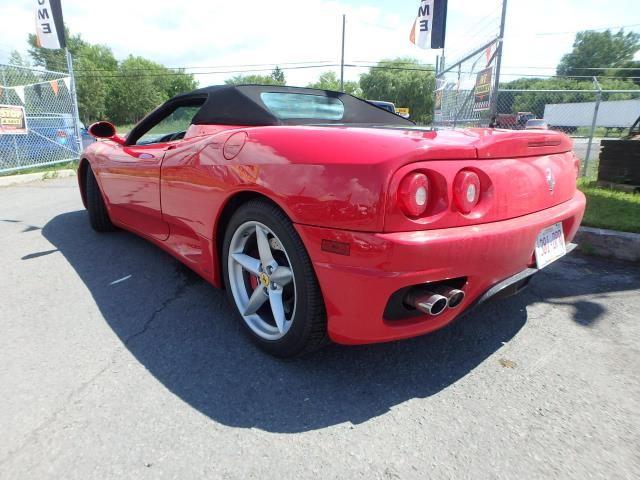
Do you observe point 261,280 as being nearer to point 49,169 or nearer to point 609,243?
point 609,243

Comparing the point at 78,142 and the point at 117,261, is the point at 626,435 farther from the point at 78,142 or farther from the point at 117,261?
the point at 78,142

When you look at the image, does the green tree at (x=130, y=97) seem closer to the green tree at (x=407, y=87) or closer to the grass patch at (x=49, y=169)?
the green tree at (x=407, y=87)

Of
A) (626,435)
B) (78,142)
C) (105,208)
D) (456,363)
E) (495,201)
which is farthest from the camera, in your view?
(78,142)

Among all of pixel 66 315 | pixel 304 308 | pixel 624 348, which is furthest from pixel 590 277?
pixel 66 315

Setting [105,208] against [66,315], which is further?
[105,208]

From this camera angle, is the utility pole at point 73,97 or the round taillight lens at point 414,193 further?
the utility pole at point 73,97

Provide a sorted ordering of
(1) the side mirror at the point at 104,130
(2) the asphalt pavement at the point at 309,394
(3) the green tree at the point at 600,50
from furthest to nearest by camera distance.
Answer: (3) the green tree at the point at 600,50 < (1) the side mirror at the point at 104,130 < (2) the asphalt pavement at the point at 309,394

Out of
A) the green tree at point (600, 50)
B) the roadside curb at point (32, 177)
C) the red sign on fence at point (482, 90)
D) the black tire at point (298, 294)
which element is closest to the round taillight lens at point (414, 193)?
the black tire at point (298, 294)

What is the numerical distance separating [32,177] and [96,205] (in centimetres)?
608

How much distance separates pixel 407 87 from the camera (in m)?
63.9

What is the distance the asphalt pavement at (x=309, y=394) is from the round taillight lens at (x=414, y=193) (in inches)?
31.9

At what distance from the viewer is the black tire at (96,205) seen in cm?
412

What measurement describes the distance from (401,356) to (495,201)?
34.2 inches

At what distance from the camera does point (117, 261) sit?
11.5ft
